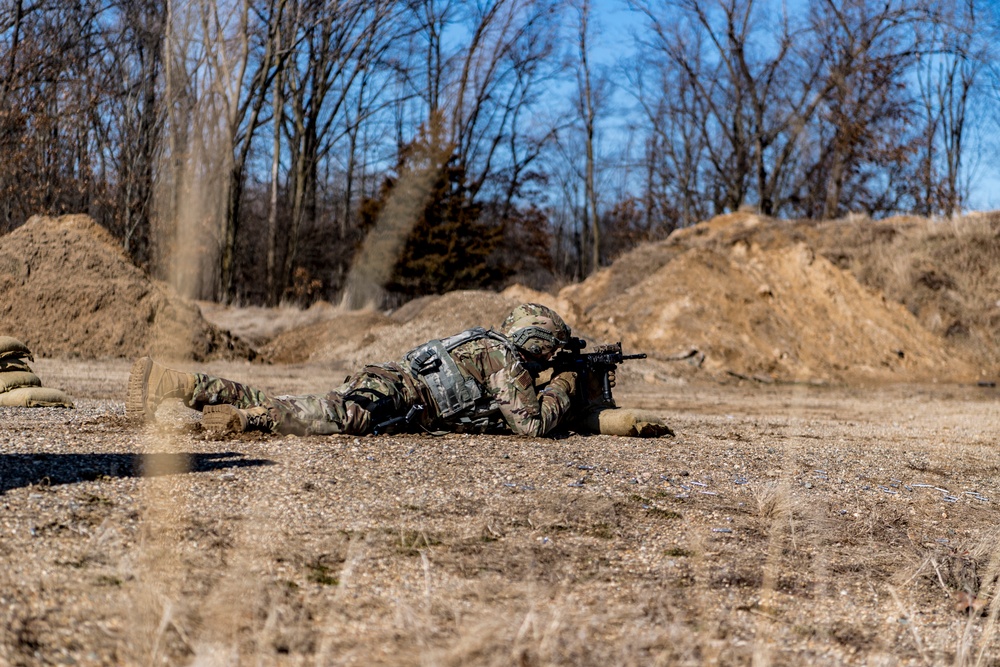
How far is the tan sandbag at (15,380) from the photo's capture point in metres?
7.12

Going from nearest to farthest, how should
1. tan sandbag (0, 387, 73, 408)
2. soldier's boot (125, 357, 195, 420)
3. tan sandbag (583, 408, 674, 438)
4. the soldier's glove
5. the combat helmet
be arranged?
soldier's boot (125, 357, 195, 420) → the combat helmet → the soldier's glove → tan sandbag (583, 408, 674, 438) → tan sandbag (0, 387, 73, 408)

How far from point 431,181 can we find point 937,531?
2140cm

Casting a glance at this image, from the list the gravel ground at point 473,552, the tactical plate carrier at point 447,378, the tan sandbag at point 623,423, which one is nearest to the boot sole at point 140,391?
the gravel ground at point 473,552

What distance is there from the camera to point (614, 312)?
59.9 ft

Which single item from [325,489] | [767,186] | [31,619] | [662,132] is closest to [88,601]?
[31,619]

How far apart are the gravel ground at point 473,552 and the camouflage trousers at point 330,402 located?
16 centimetres

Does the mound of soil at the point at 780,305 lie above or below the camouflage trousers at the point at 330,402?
above

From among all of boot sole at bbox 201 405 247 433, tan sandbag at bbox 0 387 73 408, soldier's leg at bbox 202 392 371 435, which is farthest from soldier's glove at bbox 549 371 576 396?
tan sandbag at bbox 0 387 73 408

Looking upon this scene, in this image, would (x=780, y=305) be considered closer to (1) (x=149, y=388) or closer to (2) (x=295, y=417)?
(2) (x=295, y=417)

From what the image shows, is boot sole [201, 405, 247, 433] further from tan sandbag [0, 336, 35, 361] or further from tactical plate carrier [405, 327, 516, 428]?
tan sandbag [0, 336, 35, 361]

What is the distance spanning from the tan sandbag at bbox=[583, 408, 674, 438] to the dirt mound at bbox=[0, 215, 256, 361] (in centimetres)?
929

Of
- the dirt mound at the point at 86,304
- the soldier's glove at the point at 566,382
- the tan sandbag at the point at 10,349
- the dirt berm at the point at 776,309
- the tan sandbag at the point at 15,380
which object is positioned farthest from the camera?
the dirt berm at the point at 776,309

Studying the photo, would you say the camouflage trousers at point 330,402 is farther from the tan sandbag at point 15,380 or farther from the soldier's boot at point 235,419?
the tan sandbag at point 15,380

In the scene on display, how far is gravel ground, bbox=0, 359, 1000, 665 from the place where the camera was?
2.55 meters
